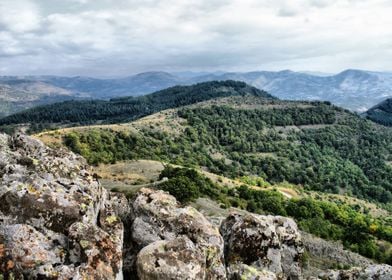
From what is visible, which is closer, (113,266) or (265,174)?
(113,266)

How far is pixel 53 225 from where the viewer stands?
2244 centimetres

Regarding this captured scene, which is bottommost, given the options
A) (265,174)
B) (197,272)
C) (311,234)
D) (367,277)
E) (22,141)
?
(265,174)

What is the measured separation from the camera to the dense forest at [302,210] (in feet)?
271

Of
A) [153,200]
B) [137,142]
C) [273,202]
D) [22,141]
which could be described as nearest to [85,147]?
[137,142]

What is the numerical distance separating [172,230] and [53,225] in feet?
23.2

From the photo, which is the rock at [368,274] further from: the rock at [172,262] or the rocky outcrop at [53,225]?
the rocky outcrop at [53,225]

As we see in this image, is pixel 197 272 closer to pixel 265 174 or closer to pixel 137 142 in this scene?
pixel 137 142

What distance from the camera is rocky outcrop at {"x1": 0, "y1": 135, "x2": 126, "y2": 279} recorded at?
1988 centimetres

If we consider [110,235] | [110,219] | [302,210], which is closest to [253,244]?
[110,219]

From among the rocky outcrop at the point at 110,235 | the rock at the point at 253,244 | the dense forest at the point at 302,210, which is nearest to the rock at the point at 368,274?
the rocky outcrop at the point at 110,235

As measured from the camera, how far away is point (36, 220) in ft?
73.0

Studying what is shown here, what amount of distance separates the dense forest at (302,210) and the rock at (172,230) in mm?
54139

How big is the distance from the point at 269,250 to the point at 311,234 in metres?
54.9

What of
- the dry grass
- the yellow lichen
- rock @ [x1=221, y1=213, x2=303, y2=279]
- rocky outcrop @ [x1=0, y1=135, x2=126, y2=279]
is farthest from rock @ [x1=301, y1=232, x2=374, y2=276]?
rocky outcrop @ [x1=0, y1=135, x2=126, y2=279]
